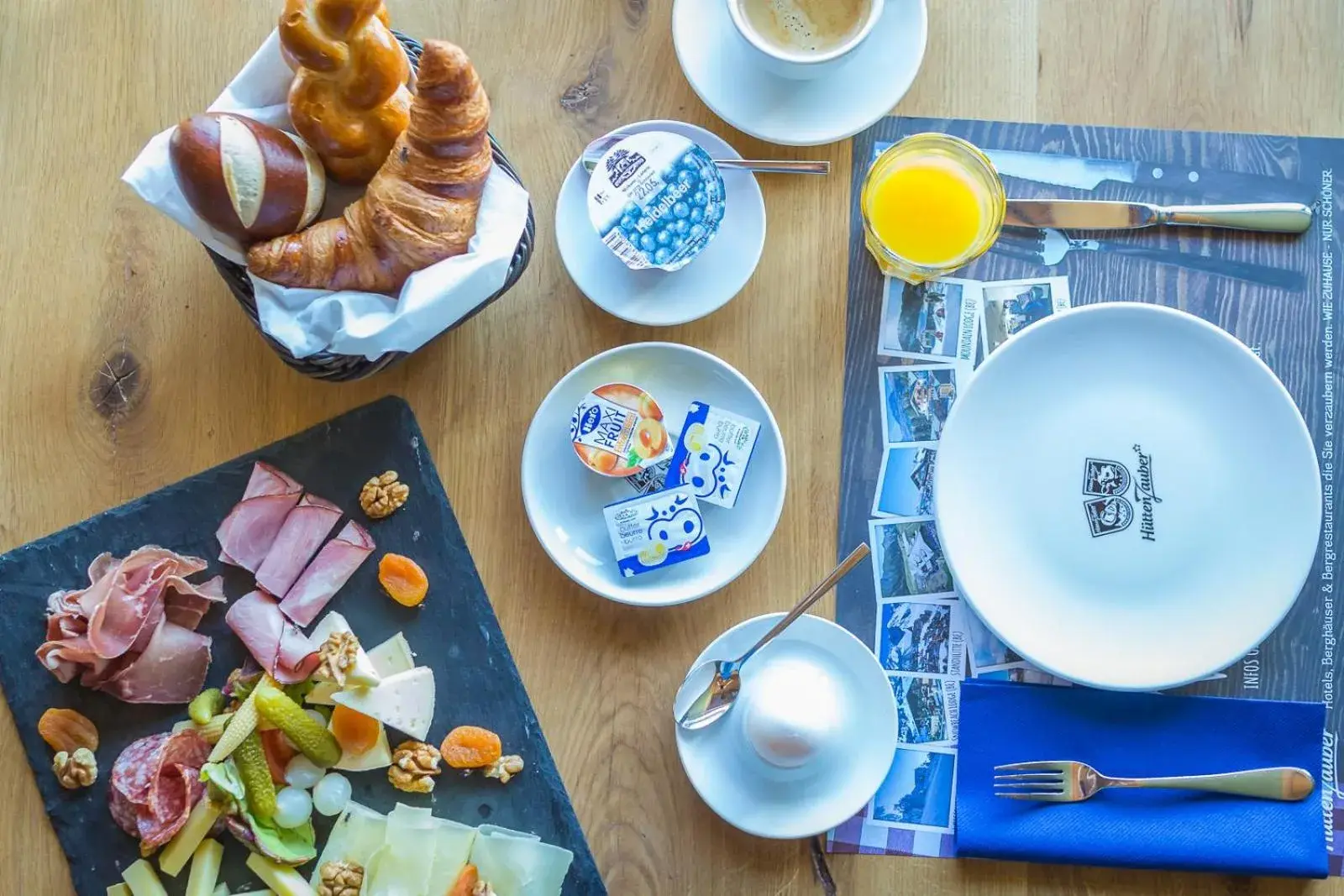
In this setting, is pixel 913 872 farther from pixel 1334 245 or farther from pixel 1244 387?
pixel 1334 245

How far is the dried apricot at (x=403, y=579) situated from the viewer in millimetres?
1164

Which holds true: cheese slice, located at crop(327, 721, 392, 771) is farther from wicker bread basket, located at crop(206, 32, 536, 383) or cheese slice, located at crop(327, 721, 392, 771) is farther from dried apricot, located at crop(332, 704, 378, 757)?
wicker bread basket, located at crop(206, 32, 536, 383)

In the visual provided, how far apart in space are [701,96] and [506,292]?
0.31 m

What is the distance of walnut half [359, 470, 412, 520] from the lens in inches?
→ 45.9

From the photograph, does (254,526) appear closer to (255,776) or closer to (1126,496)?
(255,776)

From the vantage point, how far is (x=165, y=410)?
119 cm

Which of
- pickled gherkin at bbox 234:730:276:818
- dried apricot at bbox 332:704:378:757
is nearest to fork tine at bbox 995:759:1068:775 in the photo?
dried apricot at bbox 332:704:378:757

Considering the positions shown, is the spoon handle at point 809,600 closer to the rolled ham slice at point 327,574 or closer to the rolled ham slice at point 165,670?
the rolled ham slice at point 327,574

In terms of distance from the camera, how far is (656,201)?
1120 millimetres

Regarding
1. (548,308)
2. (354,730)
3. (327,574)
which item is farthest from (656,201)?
(354,730)

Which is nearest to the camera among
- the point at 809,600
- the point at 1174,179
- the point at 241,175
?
the point at 241,175

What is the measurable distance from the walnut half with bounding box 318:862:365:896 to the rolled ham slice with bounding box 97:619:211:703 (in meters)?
0.25

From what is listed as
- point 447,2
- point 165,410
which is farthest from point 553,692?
point 447,2

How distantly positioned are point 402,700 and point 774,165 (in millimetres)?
727
